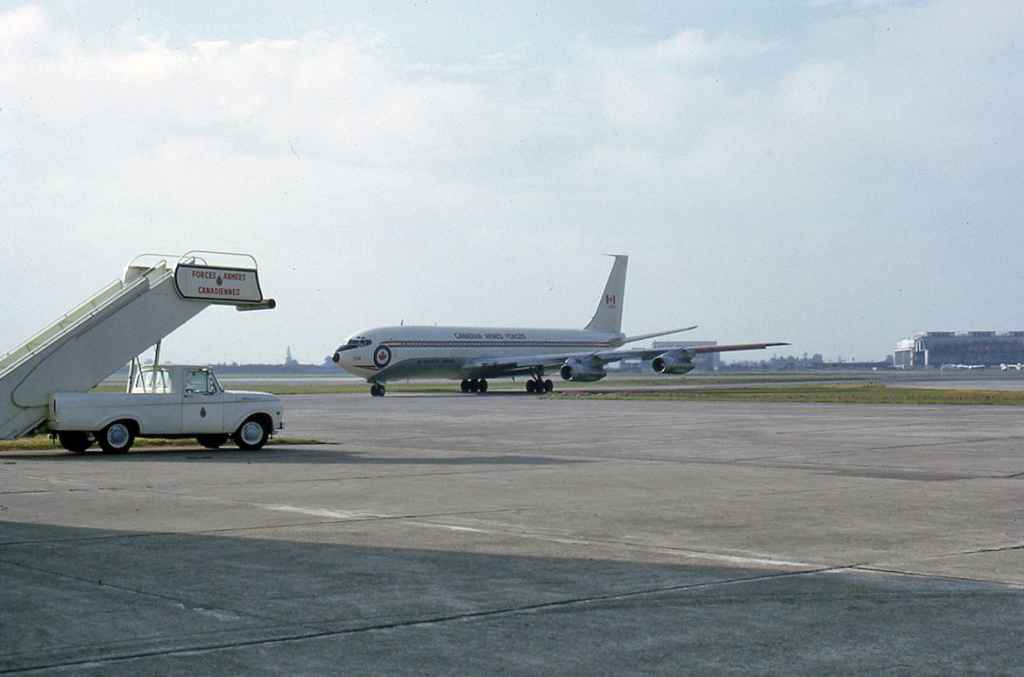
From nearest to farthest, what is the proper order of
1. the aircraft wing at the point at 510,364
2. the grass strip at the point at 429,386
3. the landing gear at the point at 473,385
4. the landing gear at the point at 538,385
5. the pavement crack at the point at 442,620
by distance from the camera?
the pavement crack at the point at 442,620
the landing gear at the point at 538,385
the aircraft wing at the point at 510,364
the landing gear at the point at 473,385
the grass strip at the point at 429,386

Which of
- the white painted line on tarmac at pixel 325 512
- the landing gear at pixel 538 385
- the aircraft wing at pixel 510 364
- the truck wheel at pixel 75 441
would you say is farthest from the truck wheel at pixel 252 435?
the aircraft wing at pixel 510 364

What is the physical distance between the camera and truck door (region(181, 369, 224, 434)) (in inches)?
977

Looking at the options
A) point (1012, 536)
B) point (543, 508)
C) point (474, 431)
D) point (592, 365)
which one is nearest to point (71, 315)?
point (474, 431)

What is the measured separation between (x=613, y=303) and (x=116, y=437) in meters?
63.3

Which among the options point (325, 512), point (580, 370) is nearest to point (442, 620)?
point (325, 512)

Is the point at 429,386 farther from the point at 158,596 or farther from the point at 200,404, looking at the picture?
the point at 158,596

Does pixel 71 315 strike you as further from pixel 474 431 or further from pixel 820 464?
pixel 820 464

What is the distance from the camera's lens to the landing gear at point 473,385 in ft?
245

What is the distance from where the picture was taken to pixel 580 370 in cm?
7088

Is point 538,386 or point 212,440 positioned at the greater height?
point 538,386

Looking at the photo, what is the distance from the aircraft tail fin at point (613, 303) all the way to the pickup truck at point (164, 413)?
2367 inches

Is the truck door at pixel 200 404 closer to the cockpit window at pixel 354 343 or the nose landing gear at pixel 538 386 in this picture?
the cockpit window at pixel 354 343

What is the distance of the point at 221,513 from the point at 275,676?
7.87 metres

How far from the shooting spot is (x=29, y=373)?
2355 centimetres
